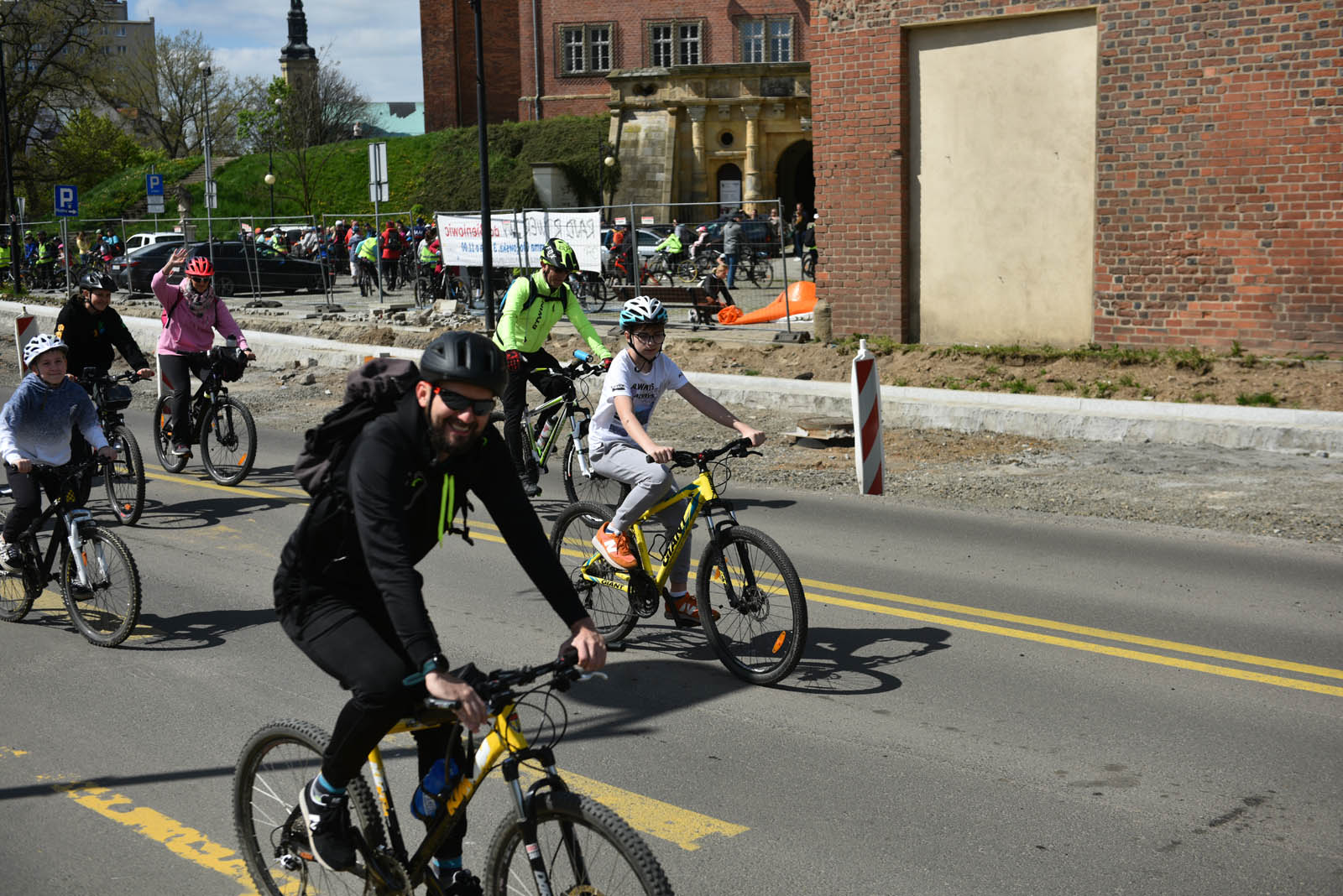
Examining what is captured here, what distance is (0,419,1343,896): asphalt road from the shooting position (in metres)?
4.59

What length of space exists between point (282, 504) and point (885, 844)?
788 cm

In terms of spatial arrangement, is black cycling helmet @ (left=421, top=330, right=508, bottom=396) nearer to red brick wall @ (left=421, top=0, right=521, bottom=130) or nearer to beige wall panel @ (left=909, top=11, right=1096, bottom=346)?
beige wall panel @ (left=909, top=11, right=1096, bottom=346)

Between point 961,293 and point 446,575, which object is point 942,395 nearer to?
point 961,293

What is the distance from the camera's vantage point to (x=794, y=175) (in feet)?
200

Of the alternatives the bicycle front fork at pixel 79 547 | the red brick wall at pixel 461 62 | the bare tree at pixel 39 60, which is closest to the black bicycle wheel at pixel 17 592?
the bicycle front fork at pixel 79 547

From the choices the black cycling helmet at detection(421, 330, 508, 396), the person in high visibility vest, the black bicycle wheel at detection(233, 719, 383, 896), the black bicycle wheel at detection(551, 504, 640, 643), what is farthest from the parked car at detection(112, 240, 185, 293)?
the black cycling helmet at detection(421, 330, 508, 396)

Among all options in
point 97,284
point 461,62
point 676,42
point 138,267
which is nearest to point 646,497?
point 97,284

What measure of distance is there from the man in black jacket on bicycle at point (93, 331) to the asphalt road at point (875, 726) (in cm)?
276

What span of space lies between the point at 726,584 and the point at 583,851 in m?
3.49

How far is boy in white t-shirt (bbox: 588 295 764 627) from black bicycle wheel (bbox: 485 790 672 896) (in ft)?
11.3

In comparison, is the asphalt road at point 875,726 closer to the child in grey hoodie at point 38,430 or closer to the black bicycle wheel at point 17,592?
the black bicycle wheel at point 17,592

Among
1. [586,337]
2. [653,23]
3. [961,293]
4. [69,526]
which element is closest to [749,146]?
[653,23]

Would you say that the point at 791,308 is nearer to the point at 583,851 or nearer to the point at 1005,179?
the point at 1005,179

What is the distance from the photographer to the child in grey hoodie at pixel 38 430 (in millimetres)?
7676
